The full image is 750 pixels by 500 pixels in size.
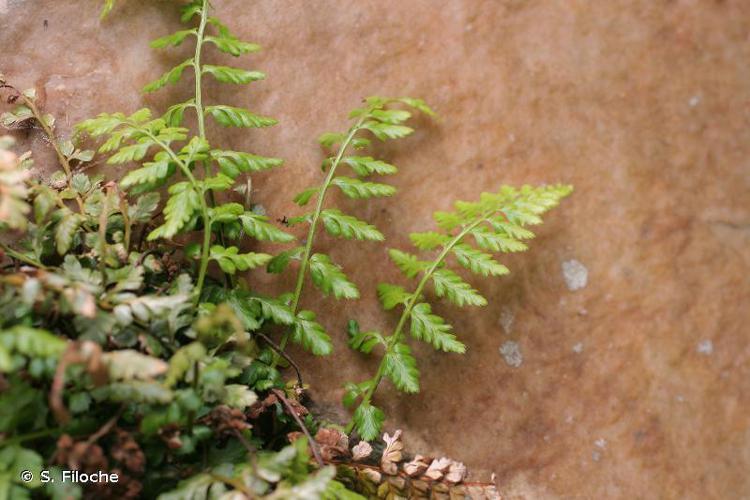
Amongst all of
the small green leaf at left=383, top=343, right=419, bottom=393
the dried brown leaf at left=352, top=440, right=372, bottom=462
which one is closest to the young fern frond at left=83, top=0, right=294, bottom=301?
the small green leaf at left=383, top=343, right=419, bottom=393

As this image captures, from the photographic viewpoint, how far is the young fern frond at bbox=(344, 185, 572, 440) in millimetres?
2650

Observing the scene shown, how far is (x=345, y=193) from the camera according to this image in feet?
9.50

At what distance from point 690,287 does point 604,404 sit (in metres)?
0.65

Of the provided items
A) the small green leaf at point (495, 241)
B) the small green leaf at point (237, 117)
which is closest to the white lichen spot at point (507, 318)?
the small green leaf at point (495, 241)

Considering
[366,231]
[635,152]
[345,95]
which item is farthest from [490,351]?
[345,95]

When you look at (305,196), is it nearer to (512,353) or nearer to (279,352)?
(279,352)

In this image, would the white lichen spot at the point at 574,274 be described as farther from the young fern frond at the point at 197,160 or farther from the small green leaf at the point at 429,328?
the young fern frond at the point at 197,160

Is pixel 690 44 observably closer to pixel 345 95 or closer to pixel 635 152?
pixel 635 152

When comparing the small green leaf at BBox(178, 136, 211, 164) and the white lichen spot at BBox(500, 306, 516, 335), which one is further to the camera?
the white lichen spot at BBox(500, 306, 516, 335)

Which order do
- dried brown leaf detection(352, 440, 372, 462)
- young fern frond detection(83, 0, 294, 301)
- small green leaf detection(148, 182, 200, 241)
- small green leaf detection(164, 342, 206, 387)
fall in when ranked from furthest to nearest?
dried brown leaf detection(352, 440, 372, 462), young fern frond detection(83, 0, 294, 301), small green leaf detection(148, 182, 200, 241), small green leaf detection(164, 342, 206, 387)

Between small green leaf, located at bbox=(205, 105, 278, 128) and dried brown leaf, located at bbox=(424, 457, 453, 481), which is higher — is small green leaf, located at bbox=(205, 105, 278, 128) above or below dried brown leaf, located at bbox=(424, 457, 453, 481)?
above

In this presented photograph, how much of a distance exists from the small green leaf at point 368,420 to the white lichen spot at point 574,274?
102cm

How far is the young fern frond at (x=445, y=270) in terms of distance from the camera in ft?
8.70

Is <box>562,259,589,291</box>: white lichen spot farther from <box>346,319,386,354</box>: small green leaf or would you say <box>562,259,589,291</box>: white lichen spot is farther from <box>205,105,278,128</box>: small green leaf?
<box>205,105,278,128</box>: small green leaf
